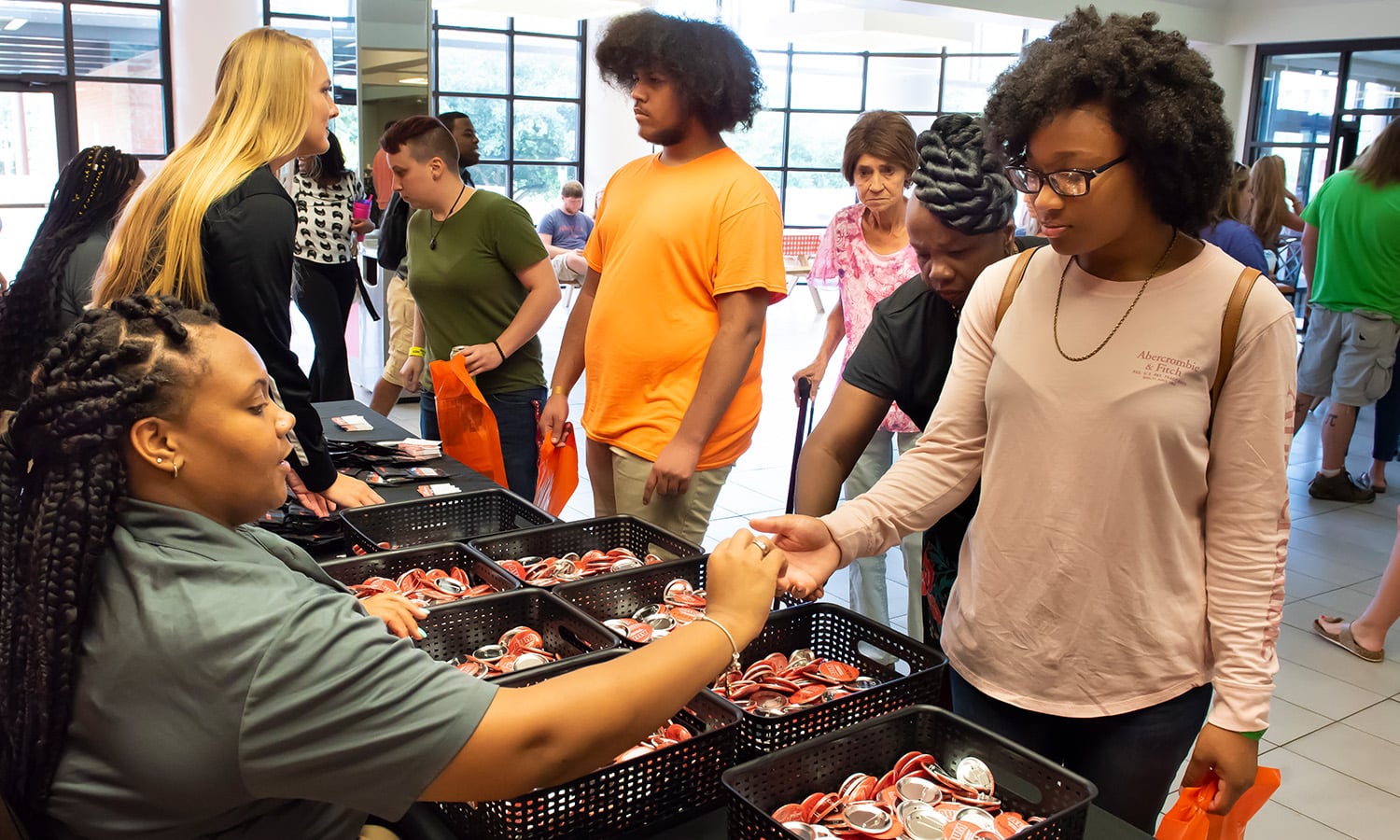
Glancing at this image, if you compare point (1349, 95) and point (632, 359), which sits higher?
point (1349, 95)

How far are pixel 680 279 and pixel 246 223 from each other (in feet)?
3.02

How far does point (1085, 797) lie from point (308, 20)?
13486 mm

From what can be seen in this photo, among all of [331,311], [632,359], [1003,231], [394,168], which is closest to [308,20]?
[331,311]

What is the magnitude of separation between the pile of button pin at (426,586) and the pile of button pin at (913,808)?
79 centimetres

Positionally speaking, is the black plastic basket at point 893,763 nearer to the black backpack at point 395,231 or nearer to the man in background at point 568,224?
the black backpack at point 395,231

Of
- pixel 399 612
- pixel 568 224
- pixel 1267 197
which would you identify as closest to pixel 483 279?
pixel 399 612

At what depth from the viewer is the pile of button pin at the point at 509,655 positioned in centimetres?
165

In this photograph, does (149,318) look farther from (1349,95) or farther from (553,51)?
(553,51)

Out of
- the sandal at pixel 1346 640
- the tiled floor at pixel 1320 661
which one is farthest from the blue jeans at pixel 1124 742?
the sandal at pixel 1346 640

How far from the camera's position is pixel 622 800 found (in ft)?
4.30

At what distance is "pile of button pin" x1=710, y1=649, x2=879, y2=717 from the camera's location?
1.59m

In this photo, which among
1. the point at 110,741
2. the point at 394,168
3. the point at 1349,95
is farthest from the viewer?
the point at 1349,95

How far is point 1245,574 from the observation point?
4.70 feet

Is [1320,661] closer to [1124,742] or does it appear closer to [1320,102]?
[1124,742]
